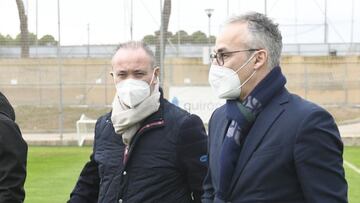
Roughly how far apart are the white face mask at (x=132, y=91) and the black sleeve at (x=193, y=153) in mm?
259

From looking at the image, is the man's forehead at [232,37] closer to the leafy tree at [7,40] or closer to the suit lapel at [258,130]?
the suit lapel at [258,130]

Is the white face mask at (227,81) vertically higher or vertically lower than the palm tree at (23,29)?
lower

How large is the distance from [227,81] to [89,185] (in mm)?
1402

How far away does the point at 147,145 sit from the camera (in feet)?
12.2

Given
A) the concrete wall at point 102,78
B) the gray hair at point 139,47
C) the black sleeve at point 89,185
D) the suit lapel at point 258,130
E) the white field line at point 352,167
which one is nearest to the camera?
the suit lapel at point 258,130

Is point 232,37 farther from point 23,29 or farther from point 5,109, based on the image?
point 23,29

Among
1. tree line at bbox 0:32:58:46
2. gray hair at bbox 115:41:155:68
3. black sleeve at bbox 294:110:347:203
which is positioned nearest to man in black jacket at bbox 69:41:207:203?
gray hair at bbox 115:41:155:68

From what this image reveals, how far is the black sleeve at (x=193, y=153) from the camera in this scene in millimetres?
3689

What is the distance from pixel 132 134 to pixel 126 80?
11.1 inches

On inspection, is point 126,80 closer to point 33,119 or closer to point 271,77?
point 271,77

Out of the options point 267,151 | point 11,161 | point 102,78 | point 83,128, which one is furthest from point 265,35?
point 102,78

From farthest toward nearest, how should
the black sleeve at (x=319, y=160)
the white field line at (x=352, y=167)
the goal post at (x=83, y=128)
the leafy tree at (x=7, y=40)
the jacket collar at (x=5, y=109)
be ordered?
the leafy tree at (x=7, y=40), the goal post at (x=83, y=128), the white field line at (x=352, y=167), the jacket collar at (x=5, y=109), the black sleeve at (x=319, y=160)

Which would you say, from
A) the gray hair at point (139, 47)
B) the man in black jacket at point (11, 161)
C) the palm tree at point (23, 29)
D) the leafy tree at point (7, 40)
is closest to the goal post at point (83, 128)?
the palm tree at point (23, 29)

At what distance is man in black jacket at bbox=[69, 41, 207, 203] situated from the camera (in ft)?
12.0
